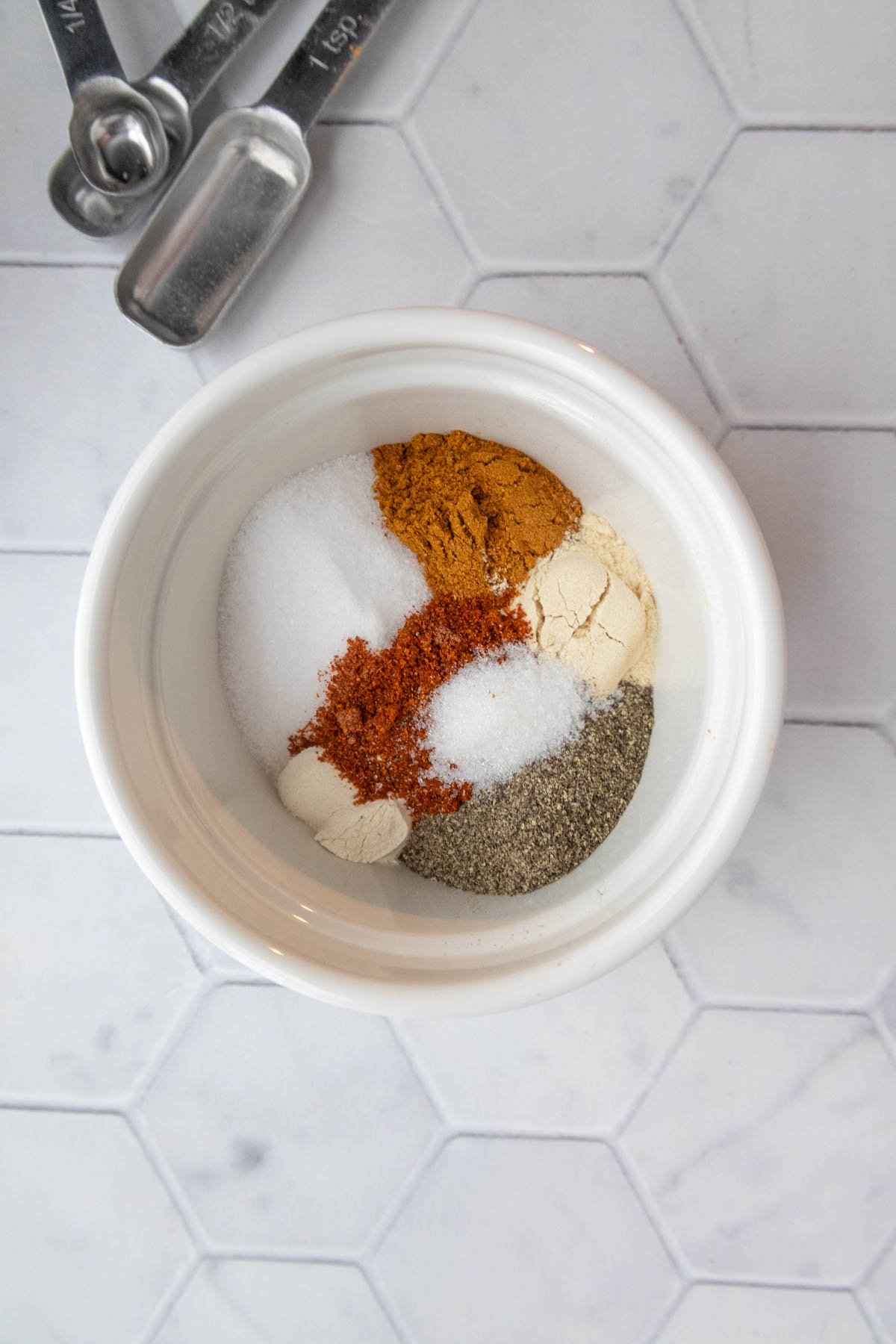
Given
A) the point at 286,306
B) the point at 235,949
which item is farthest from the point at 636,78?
the point at 235,949

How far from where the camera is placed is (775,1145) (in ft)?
2.25

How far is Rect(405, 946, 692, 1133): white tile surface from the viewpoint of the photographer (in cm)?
68

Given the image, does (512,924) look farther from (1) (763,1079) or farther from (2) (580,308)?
(2) (580,308)

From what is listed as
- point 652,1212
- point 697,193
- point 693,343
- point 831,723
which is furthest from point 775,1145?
point 697,193

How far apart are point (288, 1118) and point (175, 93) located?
0.76m

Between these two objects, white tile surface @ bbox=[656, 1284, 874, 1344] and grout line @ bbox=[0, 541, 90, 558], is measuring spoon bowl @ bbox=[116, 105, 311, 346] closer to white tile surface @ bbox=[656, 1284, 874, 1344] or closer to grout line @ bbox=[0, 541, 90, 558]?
grout line @ bbox=[0, 541, 90, 558]

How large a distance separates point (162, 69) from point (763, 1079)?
86 cm

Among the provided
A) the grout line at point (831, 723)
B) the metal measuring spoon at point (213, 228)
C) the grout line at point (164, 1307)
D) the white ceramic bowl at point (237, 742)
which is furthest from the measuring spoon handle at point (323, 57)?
the grout line at point (164, 1307)

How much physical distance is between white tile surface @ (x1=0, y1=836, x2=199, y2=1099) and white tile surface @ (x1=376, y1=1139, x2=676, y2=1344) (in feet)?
0.83

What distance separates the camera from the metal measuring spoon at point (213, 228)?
635 mm

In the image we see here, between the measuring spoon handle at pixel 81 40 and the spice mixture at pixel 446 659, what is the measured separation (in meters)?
0.34

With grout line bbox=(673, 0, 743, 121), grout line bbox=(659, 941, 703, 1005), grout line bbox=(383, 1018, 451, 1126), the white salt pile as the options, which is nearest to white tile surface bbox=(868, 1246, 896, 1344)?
grout line bbox=(659, 941, 703, 1005)

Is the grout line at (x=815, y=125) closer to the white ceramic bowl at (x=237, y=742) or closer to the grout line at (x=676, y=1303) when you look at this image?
the white ceramic bowl at (x=237, y=742)

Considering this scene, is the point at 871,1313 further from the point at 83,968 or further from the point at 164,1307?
the point at 83,968
